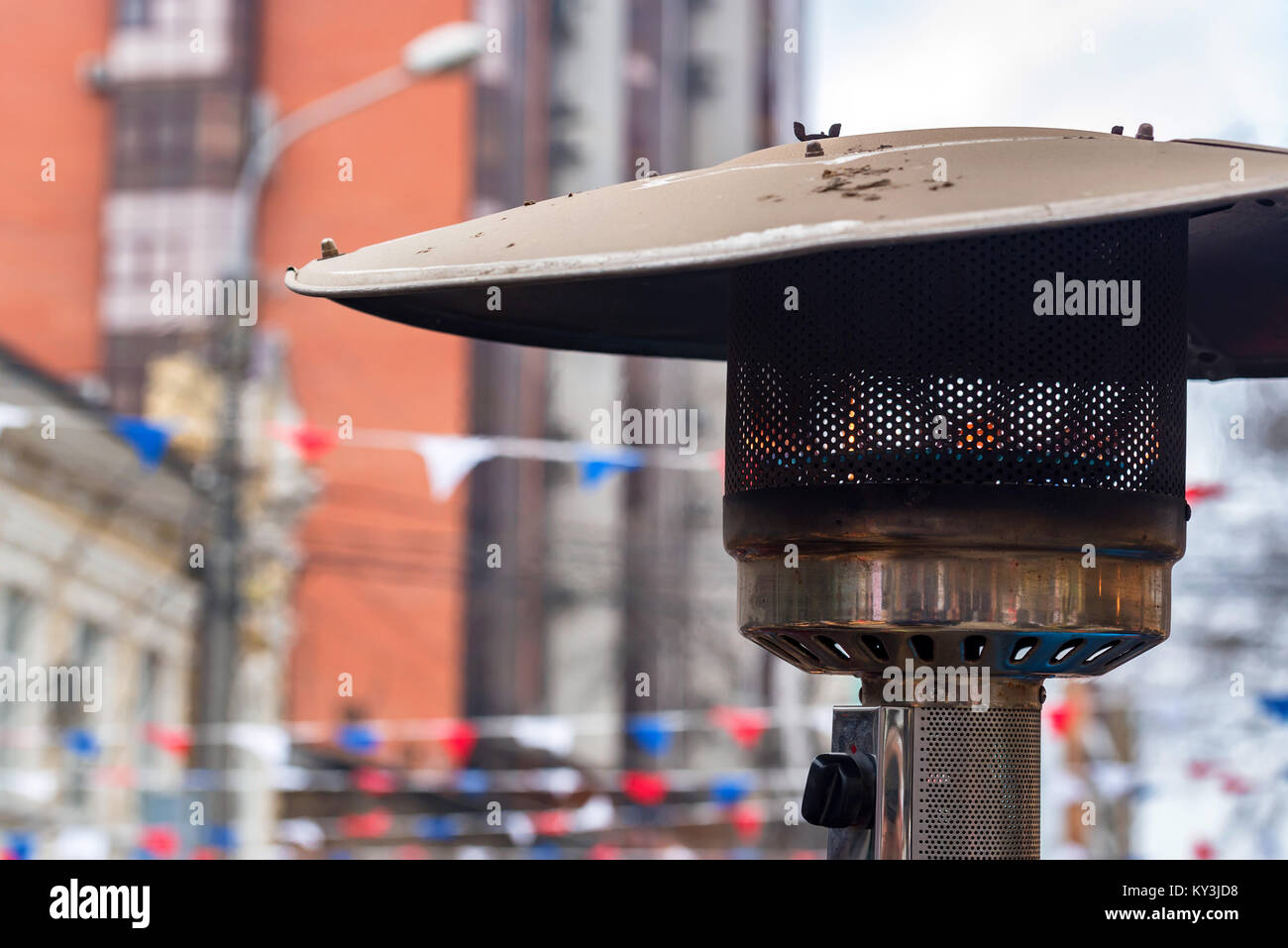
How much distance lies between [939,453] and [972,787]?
410 millimetres

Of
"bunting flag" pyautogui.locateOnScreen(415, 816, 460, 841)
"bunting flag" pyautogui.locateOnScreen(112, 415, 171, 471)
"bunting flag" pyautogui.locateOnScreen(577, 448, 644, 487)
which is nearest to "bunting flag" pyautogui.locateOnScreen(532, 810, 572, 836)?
"bunting flag" pyautogui.locateOnScreen(415, 816, 460, 841)

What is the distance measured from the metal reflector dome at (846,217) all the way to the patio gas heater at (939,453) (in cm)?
1

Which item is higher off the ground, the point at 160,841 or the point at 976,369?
the point at 976,369

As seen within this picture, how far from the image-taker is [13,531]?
17844mm

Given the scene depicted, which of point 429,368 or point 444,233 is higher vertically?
point 429,368

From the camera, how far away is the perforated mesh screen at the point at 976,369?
2.03 m

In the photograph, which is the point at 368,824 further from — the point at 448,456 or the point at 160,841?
the point at 448,456

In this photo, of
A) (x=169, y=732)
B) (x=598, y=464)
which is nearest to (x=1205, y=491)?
(x=598, y=464)

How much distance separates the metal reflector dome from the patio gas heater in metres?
0.01

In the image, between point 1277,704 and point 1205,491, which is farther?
point 1277,704

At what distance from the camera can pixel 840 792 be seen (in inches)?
83.3

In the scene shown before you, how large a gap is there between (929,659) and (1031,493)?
25cm
